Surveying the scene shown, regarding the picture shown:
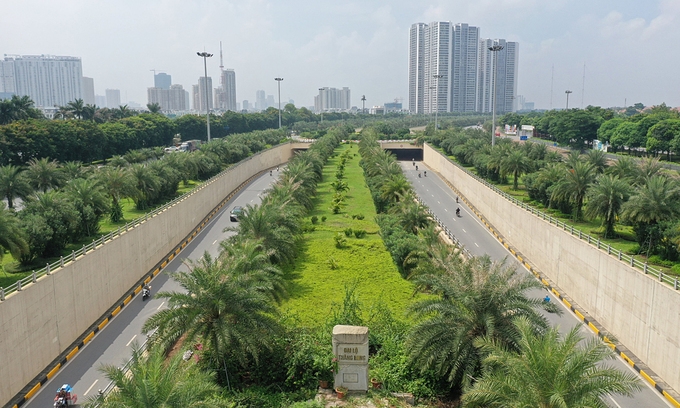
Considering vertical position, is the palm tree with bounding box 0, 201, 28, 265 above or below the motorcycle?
above

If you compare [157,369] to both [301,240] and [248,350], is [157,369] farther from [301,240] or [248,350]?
[301,240]

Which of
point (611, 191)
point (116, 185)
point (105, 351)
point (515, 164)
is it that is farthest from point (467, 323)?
point (515, 164)

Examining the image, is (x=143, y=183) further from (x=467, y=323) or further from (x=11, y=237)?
(x=467, y=323)

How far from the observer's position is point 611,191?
30234 mm

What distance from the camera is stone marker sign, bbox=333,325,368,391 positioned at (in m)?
15.6

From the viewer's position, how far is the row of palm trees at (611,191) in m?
27.4

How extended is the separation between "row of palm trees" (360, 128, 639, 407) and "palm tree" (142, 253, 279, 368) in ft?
14.3

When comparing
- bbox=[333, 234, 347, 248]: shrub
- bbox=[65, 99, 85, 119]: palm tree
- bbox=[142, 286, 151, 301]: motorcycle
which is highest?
bbox=[65, 99, 85, 119]: palm tree

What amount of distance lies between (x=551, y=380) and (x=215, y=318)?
8982mm

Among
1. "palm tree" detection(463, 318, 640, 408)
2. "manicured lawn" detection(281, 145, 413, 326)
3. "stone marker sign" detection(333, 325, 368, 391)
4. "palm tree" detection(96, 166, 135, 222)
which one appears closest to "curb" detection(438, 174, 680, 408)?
"palm tree" detection(463, 318, 640, 408)

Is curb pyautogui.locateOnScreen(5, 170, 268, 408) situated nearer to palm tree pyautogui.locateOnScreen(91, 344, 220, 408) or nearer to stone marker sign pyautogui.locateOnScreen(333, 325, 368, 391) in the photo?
palm tree pyautogui.locateOnScreen(91, 344, 220, 408)

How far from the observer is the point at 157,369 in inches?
449

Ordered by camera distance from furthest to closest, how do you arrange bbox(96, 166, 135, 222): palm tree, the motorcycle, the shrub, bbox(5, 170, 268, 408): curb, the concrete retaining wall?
1. bbox(96, 166, 135, 222): palm tree
2. the shrub
3. the motorcycle
4. the concrete retaining wall
5. bbox(5, 170, 268, 408): curb

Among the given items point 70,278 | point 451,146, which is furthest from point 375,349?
point 451,146
